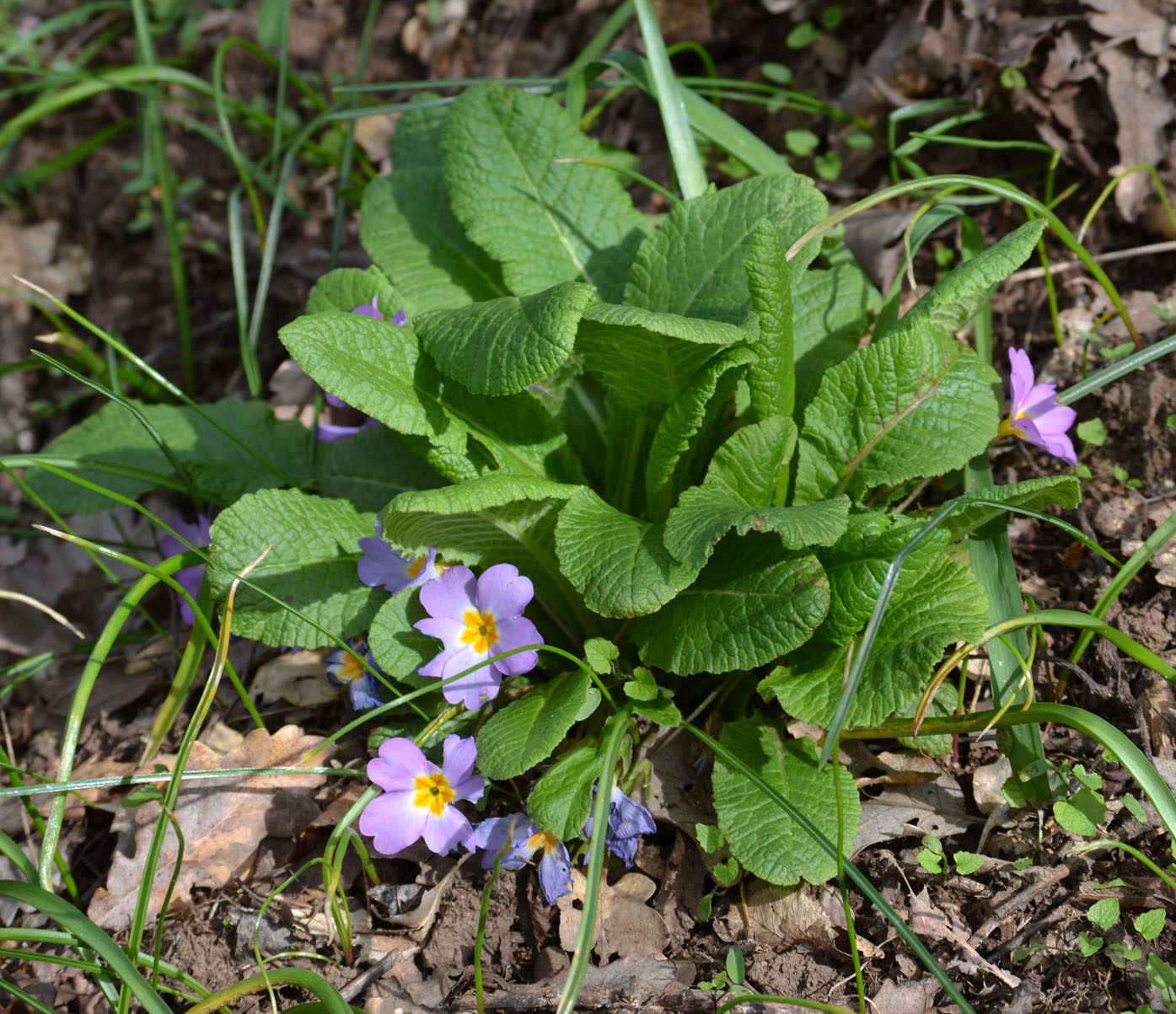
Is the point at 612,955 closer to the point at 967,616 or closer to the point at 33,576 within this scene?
the point at 967,616

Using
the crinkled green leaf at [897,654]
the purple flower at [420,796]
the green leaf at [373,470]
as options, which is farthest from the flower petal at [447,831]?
the green leaf at [373,470]

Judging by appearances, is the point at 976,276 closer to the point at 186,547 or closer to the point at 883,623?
the point at 883,623

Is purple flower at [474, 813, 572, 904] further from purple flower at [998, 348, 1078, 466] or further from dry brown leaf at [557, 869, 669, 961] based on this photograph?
purple flower at [998, 348, 1078, 466]

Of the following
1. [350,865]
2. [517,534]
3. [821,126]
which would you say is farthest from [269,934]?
[821,126]

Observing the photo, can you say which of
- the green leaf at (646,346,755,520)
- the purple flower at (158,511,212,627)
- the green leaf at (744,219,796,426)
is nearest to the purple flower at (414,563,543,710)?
the green leaf at (646,346,755,520)

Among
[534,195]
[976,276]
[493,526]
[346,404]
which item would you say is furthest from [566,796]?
[534,195]

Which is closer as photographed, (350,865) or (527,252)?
(350,865)

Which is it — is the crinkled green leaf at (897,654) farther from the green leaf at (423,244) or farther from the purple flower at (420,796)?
the green leaf at (423,244)
